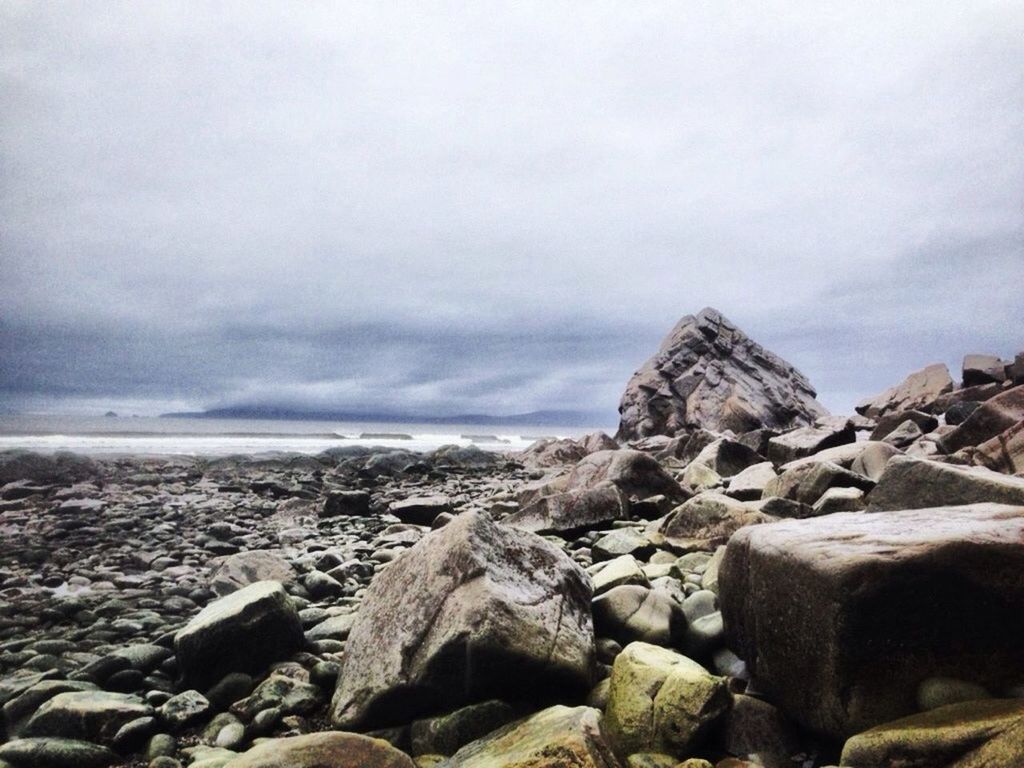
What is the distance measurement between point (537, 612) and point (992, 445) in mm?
7611

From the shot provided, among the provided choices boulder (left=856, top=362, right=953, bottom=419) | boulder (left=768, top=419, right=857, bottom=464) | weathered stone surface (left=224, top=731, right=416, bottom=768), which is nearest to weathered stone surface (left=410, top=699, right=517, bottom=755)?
weathered stone surface (left=224, top=731, right=416, bottom=768)

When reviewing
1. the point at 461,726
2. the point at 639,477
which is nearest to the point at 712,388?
the point at 639,477

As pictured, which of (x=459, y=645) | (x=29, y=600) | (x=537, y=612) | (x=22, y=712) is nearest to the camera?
(x=459, y=645)

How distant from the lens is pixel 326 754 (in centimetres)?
287

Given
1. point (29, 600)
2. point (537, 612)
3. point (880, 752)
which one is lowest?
point (29, 600)

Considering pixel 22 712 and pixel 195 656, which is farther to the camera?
pixel 195 656

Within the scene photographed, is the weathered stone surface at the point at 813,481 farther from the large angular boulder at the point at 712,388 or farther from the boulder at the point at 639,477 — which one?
the large angular boulder at the point at 712,388

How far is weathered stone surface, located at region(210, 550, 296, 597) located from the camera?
6723 mm

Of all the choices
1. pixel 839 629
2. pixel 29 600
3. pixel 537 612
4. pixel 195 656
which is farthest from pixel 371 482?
pixel 839 629

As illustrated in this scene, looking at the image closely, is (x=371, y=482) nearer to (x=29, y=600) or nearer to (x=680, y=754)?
(x=29, y=600)

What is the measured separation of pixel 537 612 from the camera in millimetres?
3670

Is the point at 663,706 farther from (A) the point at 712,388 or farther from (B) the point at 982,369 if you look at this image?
(A) the point at 712,388

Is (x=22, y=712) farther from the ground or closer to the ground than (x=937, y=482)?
closer to the ground

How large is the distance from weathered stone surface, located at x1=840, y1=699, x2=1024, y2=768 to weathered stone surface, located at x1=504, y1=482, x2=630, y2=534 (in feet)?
16.8
